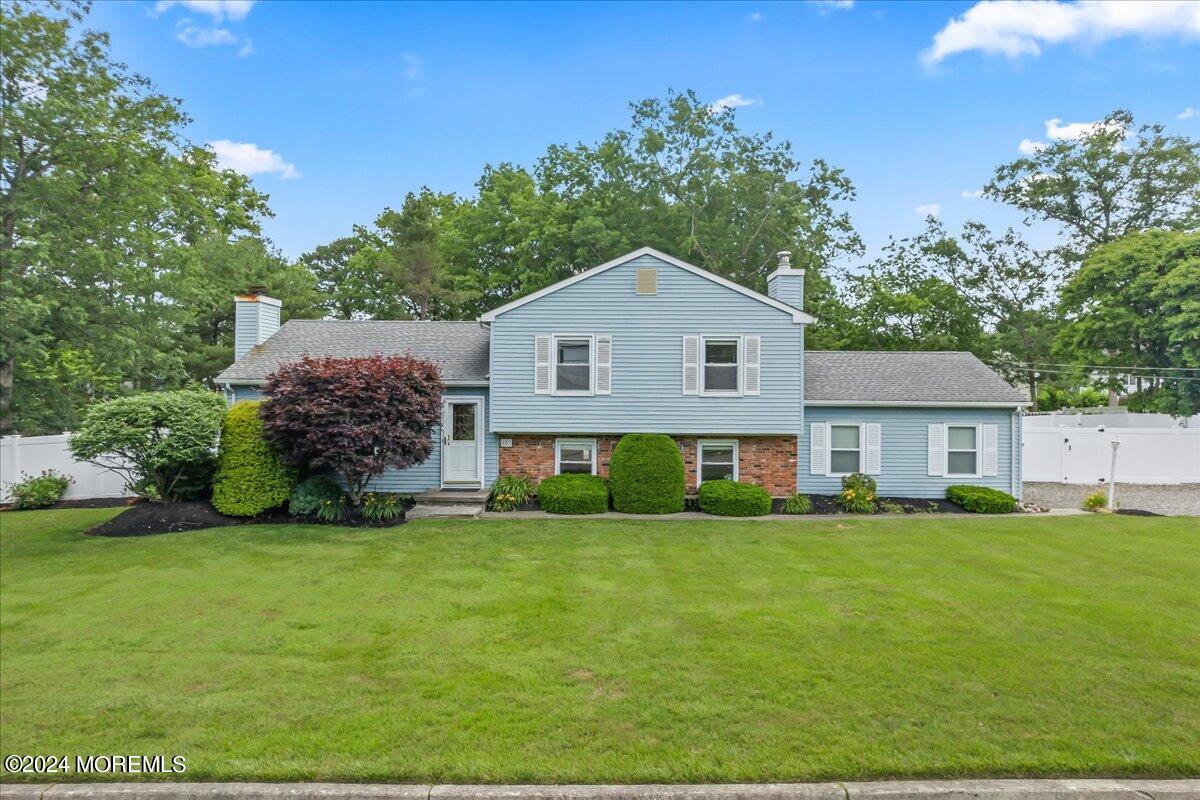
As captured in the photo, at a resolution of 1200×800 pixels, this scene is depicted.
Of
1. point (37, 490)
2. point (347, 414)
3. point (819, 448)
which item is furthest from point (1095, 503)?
point (37, 490)

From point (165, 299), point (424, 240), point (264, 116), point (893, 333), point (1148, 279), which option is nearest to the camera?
point (264, 116)

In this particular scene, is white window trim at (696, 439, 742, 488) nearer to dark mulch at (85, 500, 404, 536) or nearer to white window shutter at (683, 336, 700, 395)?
white window shutter at (683, 336, 700, 395)

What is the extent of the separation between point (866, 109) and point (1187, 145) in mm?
23105

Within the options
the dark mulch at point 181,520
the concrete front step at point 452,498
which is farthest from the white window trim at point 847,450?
the dark mulch at point 181,520

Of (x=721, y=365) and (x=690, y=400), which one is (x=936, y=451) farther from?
(x=690, y=400)

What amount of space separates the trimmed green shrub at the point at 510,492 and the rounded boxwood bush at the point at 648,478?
2.03m

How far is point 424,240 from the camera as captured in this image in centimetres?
2948

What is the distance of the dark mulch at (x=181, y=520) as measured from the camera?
1077 centimetres

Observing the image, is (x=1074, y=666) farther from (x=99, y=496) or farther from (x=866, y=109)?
(x=99, y=496)

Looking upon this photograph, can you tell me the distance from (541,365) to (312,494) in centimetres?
567

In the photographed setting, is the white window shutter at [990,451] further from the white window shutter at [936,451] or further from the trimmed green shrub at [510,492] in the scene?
the trimmed green shrub at [510,492]

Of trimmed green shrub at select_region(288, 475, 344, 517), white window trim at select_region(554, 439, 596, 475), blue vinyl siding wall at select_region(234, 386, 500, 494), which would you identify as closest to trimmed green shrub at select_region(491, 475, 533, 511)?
blue vinyl siding wall at select_region(234, 386, 500, 494)

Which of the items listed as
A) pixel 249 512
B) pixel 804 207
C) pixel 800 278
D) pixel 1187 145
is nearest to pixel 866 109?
pixel 800 278

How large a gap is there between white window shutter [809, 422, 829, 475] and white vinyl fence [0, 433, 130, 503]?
15.9 metres
